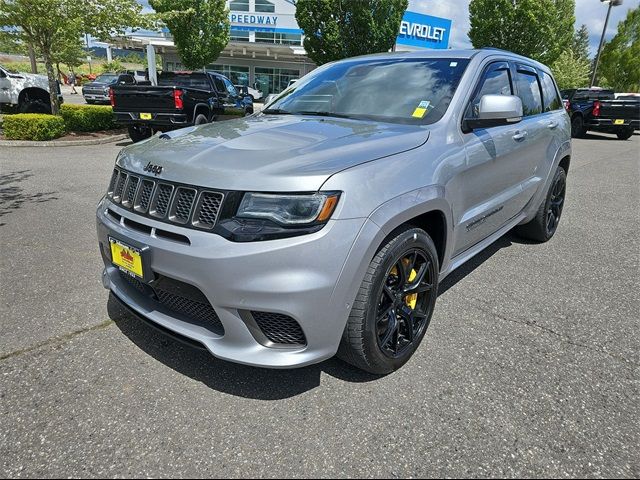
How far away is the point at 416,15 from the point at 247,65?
1413cm

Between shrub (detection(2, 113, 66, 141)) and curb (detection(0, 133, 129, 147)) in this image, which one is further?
shrub (detection(2, 113, 66, 141))

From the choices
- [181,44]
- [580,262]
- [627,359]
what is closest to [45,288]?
[627,359]

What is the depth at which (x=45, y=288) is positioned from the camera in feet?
10.9

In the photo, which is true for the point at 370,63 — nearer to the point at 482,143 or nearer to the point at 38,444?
the point at 482,143

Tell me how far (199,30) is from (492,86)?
19.7m

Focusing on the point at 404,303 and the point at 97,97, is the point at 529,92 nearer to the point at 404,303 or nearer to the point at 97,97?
the point at 404,303

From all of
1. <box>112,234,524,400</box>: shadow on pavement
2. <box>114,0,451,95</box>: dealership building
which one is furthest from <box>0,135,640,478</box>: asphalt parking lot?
<box>114,0,451,95</box>: dealership building

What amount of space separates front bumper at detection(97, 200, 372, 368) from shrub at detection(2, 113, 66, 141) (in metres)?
9.78

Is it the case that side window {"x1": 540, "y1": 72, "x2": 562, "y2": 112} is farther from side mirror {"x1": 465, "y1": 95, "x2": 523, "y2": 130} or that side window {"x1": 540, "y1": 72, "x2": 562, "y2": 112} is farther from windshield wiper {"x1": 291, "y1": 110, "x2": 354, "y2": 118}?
windshield wiper {"x1": 291, "y1": 110, "x2": 354, "y2": 118}

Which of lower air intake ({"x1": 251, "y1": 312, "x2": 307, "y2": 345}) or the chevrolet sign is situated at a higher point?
the chevrolet sign

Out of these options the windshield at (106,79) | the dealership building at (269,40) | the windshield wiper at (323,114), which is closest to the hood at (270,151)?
the windshield wiper at (323,114)

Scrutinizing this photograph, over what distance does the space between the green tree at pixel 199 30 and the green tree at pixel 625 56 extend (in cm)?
3125

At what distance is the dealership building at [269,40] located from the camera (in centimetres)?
3512

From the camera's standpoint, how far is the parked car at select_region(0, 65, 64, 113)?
1278 cm
